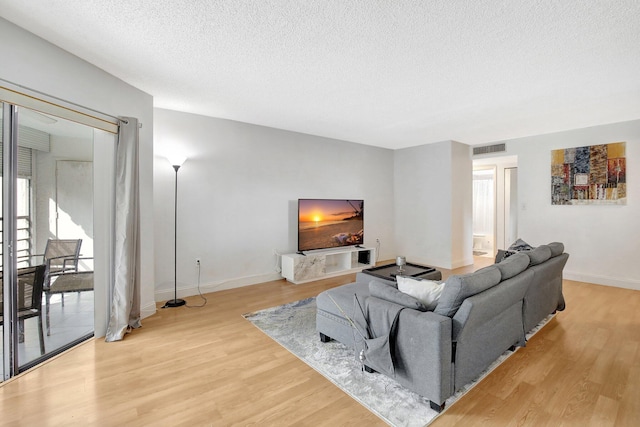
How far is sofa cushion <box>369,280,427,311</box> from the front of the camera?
6.98 feet

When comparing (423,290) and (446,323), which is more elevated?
(423,290)

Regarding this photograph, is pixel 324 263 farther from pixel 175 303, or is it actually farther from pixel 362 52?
pixel 362 52

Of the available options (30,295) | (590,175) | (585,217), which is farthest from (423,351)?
(590,175)

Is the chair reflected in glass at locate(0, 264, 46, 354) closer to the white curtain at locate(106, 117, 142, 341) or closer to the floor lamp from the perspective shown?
the white curtain at locate(106, 117, 142, 341)

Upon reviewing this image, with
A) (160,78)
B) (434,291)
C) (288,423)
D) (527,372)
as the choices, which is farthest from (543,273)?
(160,78)

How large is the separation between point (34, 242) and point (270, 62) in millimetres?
2485

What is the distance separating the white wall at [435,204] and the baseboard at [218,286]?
3.18m

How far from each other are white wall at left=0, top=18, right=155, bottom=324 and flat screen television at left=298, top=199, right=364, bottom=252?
2295 millimetres

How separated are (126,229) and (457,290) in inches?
121

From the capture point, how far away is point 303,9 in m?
1.97

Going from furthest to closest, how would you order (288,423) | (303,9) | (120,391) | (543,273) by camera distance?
(543,273), (120,391), (303,9), (288,423)

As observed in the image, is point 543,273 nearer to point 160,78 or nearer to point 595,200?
point 595,200

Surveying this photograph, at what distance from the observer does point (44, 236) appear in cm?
259

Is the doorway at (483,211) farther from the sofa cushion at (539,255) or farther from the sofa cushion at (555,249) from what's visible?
the sofa cushion at (539,255)
